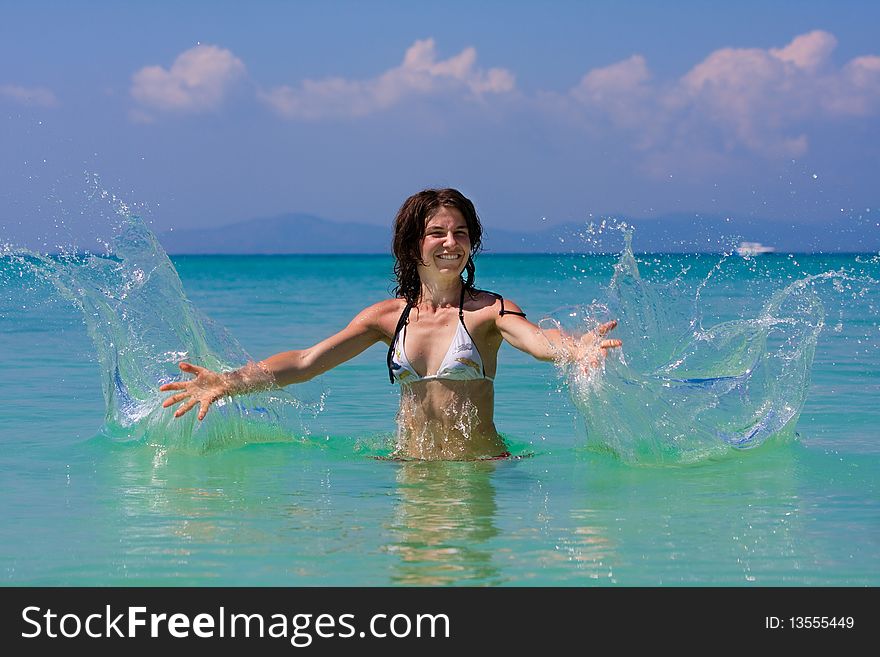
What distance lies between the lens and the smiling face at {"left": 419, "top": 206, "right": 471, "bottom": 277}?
6.55m

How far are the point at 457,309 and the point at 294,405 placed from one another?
1860 mm

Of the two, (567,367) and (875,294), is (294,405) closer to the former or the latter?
(567,367)

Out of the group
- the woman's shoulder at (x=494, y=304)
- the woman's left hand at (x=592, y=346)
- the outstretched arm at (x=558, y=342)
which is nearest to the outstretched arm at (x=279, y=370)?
the woman's shoulder at (x=494, y=304)

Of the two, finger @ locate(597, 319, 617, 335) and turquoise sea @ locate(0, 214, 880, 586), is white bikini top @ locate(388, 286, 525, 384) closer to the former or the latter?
turquoise sea @ locate(0, 214, 880, 586)

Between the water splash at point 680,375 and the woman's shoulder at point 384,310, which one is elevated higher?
the woman's shoulder at point 384,310

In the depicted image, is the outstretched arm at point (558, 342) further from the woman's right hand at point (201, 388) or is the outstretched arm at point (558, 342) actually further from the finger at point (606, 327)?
the woman's right hand at point (201, 388)

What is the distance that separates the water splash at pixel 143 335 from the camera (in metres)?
7.84

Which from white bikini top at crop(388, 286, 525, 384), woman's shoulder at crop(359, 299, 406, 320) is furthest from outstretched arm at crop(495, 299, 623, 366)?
woman's shoulder at crop(359, 299, 406, 320)

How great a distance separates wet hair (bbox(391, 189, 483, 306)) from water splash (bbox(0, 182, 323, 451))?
5.31ft

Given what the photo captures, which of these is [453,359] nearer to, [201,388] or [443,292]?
[443,292]

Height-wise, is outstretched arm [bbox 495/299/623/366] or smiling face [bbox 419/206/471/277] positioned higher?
smiling face [bbox 419/206/471/277]

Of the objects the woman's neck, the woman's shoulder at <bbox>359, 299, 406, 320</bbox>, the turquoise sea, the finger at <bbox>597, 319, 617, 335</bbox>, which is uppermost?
the woman's neck
